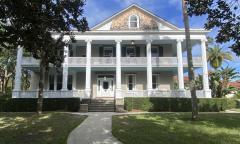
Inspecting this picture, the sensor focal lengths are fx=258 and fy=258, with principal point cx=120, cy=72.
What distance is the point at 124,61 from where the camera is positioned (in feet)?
85.1

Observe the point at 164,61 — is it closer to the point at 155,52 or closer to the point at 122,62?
the point at 155,52

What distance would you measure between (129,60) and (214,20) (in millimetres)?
17169

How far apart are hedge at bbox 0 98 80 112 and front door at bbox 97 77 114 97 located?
5.81m

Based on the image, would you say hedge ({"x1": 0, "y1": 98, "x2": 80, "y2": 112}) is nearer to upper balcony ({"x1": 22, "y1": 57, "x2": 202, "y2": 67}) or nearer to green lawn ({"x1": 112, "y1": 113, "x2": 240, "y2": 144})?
upper balcony ({"x1": 22, "y1": 57, "x2": 202, "y2": 67})

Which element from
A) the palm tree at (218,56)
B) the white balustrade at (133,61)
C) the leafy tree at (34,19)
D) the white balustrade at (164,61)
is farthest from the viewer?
the palm tree at (218,56)

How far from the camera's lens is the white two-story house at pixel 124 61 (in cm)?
2494

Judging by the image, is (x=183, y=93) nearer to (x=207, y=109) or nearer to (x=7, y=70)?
(x=207, y=109)

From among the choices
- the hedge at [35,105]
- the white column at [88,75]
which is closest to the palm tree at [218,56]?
the white column at [88,75]

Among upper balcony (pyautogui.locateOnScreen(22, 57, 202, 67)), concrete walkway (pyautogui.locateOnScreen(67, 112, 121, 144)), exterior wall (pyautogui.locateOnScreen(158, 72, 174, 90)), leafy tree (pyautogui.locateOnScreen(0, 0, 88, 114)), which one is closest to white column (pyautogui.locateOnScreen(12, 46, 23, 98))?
A: upper balcony (pyautogui.locateOnScreen(22, 57, 202, 67))

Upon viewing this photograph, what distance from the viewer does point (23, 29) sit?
9844 millimetres

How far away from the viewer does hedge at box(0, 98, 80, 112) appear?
71.4ft

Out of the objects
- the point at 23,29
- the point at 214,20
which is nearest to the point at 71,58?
the point at 23,29

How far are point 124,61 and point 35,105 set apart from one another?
9.45 meters

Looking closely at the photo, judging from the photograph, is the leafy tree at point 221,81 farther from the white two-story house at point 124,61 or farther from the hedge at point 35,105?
the hedge at point 35,105
